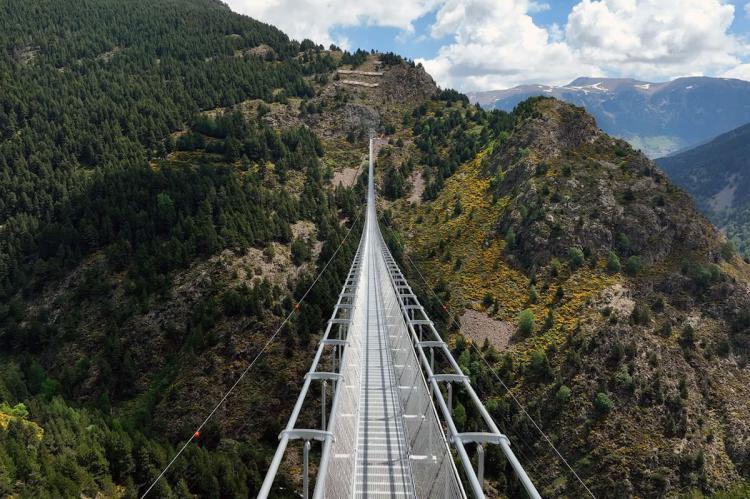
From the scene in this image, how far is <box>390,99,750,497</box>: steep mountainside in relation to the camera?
40500mm

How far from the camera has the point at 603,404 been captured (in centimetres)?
4238

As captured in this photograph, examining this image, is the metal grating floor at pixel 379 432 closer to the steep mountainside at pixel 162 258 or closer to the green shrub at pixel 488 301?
the steep mountainside at pixel 162 258

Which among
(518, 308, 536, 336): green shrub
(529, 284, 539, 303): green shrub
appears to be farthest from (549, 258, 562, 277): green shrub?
(518, 308, 536, 336): green shrub

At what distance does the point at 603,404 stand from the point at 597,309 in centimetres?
1229

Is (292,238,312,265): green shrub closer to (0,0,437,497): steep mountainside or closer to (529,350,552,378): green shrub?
(0,0,437,497): steep mountainside

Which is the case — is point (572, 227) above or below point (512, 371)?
above

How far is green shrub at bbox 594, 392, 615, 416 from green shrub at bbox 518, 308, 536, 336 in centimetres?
1027

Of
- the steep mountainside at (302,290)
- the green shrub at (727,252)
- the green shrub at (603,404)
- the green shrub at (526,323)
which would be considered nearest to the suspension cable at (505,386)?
the steep mountainside at (302,290)

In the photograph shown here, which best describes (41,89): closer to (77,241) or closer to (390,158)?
(77,241)

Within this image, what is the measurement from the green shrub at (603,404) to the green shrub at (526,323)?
10273mm

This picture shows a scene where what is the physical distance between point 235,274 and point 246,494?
97.6 ft

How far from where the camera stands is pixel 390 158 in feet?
314

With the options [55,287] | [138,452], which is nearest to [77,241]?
[55,287]

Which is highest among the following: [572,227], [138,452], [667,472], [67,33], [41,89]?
[67,33]
